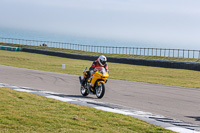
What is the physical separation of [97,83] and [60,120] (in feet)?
18.0

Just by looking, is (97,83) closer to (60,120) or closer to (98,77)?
(98,77)

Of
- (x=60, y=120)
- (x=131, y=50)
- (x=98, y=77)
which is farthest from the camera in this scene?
(x=131, y=50)

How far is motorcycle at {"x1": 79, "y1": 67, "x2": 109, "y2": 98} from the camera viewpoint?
13.0 meters

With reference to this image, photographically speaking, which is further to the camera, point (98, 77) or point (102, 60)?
point (98, 77)

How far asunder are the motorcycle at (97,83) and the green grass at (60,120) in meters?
3.18

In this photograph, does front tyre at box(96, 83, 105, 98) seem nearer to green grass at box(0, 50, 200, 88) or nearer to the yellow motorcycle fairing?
the yellow motorcycle fairing

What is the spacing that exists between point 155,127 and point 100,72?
5.52 m

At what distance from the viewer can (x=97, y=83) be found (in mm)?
13266

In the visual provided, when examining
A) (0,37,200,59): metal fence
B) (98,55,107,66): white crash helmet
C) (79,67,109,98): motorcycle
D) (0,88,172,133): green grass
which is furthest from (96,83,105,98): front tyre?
(0,37,200,59): metal fence

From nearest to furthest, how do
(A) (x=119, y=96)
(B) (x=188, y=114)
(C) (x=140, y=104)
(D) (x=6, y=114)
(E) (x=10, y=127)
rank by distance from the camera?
1. (E) (x=10, y=127)
2. (D) (x=6, y=114)
3. (B) (x=188, y=114)
4. (C) (x=140, y=104)
5. (A) (x=119, y=96)

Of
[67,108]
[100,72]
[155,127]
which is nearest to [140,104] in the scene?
[100,72]

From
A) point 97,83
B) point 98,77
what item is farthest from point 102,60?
point 97,83

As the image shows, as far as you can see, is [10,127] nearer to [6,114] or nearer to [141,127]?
[6,114]

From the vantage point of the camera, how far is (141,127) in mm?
7633
